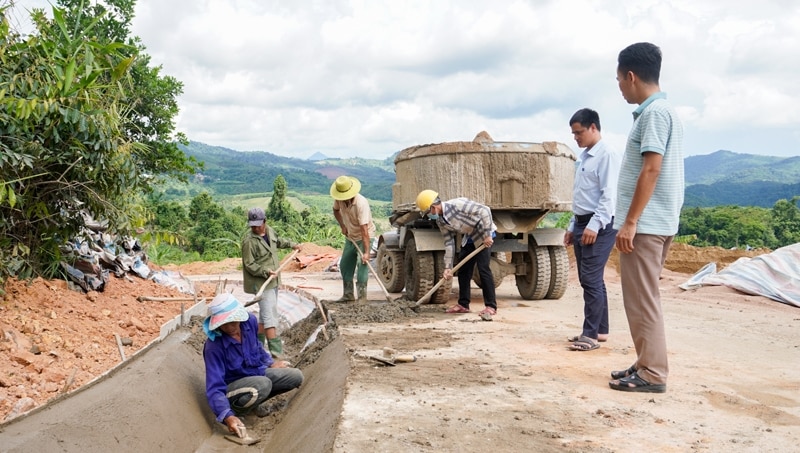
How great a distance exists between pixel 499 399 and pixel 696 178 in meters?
124

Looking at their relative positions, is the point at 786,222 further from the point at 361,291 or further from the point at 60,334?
the point at 60,334

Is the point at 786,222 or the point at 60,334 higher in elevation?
the point at 786,222

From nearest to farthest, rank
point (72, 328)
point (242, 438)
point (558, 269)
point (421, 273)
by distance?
point (242, 438) → point (72, 328) → point (421, 273) → point (558, 269)

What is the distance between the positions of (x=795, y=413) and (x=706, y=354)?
5.90ft

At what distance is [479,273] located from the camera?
296 inches

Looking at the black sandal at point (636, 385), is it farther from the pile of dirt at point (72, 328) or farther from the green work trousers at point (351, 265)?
the green work trousers at point (351, 265)

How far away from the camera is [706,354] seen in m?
5.40

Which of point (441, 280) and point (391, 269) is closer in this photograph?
point (441, 280)

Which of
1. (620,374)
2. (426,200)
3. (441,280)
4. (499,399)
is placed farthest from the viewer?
(441,280)

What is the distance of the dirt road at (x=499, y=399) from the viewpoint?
324cm

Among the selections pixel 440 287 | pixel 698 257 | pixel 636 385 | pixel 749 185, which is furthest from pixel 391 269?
pixel 749 185

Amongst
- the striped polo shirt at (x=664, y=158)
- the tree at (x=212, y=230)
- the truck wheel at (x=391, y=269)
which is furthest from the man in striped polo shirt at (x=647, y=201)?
the tree at (x=212, y=230)

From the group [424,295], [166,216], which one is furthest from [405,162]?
[166,216]

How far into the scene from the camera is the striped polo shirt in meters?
3.78
